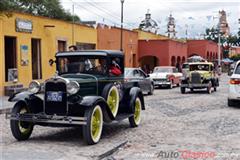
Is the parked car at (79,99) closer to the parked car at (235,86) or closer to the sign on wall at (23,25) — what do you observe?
the parked car at (235,86)

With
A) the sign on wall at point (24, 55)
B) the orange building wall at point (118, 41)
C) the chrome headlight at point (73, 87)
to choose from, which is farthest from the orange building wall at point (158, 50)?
the chrome headlight at point (73, 87)

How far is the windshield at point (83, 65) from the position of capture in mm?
10758

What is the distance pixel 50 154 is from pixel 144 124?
15.9ft

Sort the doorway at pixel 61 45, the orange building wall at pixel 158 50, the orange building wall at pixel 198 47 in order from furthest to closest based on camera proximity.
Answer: the orange building wall at pixel 198 47 → the orange building wall at pixel 158 50 → the doorway at pixel 61 45

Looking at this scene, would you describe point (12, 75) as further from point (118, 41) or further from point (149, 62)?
point (149, 62)

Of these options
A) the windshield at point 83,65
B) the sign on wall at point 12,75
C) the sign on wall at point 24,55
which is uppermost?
the sign on wall at point 24,55

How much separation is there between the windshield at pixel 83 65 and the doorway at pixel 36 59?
14.0 metres

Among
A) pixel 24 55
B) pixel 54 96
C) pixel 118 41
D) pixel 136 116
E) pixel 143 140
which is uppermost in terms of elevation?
pixel 118 41

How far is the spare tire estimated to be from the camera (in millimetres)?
10141

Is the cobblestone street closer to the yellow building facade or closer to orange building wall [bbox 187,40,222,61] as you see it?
the yellow building facade

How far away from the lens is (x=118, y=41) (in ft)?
127

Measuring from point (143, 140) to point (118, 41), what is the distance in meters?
29.1

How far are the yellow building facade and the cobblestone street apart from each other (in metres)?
7.55

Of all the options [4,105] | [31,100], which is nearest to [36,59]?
[4,105]
